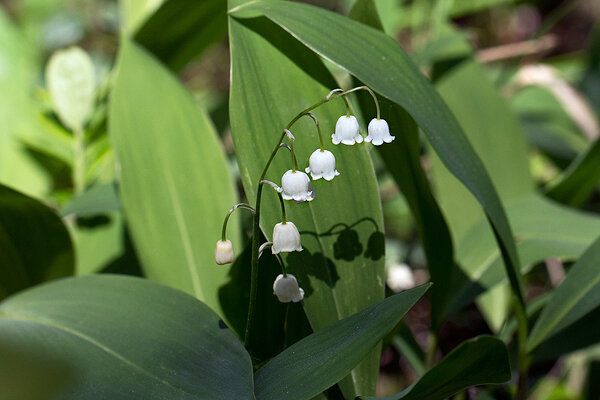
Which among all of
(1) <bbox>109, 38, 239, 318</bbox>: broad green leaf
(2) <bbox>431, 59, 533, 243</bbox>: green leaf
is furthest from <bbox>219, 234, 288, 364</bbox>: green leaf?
(2) <bbox>431, 59, 533, 243</bbox>: green leaf

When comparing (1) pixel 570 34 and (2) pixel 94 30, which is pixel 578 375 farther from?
(2) pixel 94 30

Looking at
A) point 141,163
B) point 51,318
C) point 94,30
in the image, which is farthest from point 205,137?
point 94,30

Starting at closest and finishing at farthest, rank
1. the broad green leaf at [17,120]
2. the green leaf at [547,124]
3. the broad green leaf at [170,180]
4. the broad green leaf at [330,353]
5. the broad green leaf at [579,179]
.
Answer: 1. the broad green leaf at [330,353]
2. the broad green leaf at [170,180]
3. the broad green leaf at [579,179]
4. the broad green leaf at [17,120]
5. the green leaf at [547,124]

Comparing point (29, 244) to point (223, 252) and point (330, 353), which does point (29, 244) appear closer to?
point (223, 252)

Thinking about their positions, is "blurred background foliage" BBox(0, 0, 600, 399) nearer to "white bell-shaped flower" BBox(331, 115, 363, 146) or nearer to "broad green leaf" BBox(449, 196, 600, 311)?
"broad green leaf" BBox(449, 196, 600, 311)

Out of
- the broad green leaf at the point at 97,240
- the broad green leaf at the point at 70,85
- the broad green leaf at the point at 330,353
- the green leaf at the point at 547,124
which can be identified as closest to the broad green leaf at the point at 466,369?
the broad green leaf at the point at 330,353

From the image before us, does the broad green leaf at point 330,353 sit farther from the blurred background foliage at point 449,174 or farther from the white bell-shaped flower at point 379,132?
the blurred background foliage at point 449,174

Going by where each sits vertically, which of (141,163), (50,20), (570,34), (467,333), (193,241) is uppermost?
(50,20)
